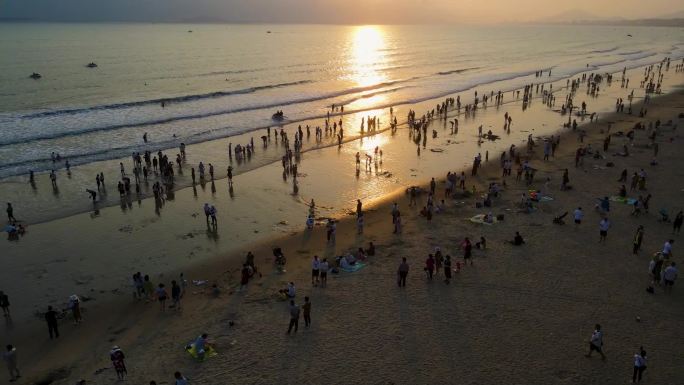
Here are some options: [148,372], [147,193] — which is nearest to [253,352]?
[148,372]

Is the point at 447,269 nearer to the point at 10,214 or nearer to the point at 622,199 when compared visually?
the point at 622,199

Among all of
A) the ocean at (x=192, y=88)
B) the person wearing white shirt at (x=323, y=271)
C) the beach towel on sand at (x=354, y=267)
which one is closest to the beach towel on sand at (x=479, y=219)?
the beach towel on sand at (x=354, y=267)

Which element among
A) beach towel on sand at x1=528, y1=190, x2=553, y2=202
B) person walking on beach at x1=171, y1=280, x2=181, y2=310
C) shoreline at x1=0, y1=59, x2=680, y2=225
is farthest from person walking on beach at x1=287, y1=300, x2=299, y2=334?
shoreline at x1=0, y1=59, x2=680, y2=225

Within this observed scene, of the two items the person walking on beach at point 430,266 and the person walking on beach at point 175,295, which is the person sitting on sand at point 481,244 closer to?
the person walking on beach at point 430,266

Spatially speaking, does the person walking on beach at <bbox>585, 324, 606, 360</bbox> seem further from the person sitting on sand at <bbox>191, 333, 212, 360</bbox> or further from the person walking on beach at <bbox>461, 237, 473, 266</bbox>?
the person sitting on sand at <bbox>191, 333, 212, 360</bbox>

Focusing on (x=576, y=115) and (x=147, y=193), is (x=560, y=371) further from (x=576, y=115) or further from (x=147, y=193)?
(x=576, y=115)

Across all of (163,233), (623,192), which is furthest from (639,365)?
(163,233)

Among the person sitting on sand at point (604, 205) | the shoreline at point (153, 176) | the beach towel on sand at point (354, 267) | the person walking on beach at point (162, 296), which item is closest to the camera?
the person walking on beach at point (162, 296)
